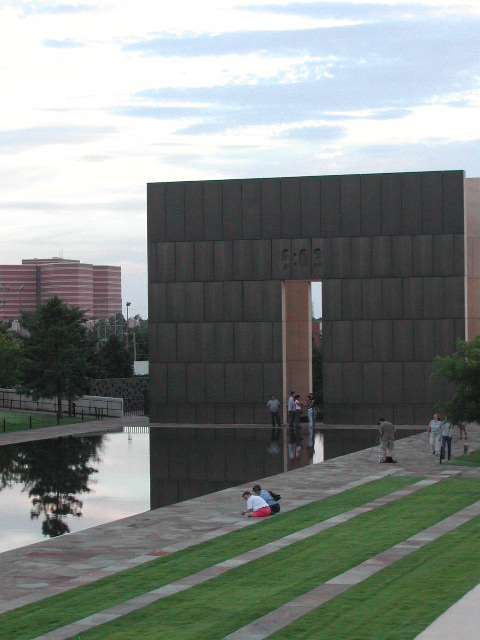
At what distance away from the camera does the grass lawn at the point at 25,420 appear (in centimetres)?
4619

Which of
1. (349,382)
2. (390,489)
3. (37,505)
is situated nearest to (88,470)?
(37,505)

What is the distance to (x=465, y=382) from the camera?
101ft

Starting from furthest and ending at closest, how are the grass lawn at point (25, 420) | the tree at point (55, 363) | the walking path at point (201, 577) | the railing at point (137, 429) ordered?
the tree at point (55, 363) < the grass lawn at point (25, 420) < the railing at point (137, 429) < the walking path at point (201, 577)

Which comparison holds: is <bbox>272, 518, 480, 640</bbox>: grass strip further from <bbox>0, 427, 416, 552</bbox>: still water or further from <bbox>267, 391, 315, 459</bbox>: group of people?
<bbox>267, 391, 315, 459</bbox>: group of people

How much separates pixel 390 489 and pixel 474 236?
81.0 ft

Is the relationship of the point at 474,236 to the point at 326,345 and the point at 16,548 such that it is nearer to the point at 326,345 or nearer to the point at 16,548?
the point at 326,345

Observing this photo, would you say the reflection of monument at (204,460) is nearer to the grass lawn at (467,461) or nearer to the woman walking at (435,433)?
the woman walking at (435,433)

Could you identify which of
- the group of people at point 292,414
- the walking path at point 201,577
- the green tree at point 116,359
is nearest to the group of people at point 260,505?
the walking path at point 201,577

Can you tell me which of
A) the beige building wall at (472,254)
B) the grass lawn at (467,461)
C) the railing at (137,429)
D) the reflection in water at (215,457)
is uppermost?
the beige building wall at (472,254)

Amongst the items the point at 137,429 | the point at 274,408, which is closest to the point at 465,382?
the point at 274,408

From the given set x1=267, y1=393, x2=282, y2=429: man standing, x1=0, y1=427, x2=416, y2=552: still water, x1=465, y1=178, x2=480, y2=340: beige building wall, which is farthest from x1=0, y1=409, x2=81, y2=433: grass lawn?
x1=465, y1=178, x2=480, y2=340: beige building wall

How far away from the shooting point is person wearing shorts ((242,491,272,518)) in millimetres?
21984

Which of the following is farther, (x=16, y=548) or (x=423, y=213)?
Answer: (x=423, y=213)

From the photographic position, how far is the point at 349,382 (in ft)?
156
